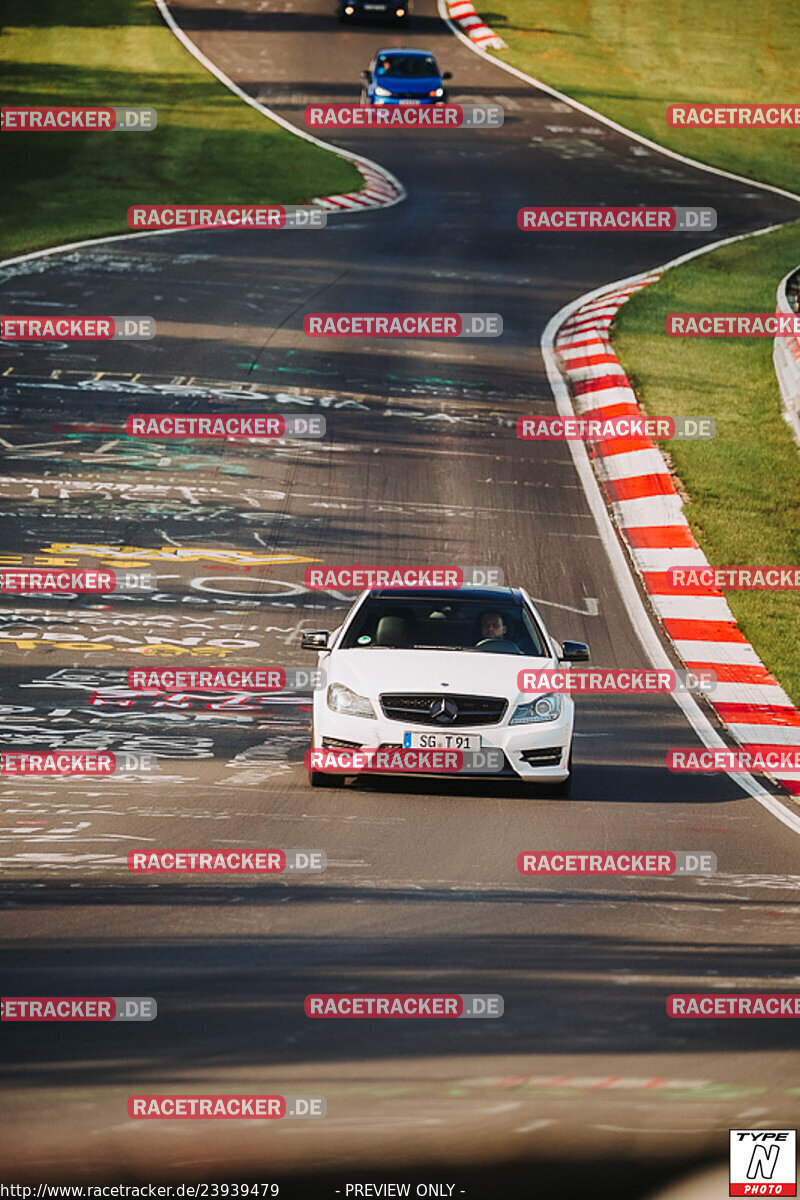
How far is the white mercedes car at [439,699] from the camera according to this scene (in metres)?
13.0

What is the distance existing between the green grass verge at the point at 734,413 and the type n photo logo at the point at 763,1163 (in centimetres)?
1019

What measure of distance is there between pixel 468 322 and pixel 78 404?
24.3 ft

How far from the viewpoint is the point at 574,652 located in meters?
13.8

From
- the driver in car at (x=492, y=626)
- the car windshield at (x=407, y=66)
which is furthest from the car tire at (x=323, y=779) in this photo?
the car windshield at (x=407, y=66)

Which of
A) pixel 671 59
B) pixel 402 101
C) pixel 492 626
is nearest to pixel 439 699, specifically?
pixel 492 626

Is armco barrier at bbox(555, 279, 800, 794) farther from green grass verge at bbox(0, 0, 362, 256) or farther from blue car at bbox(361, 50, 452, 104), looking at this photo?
blue car at bbox(361, 50, 452, 104)

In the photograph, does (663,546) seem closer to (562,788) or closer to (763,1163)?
(562,788)

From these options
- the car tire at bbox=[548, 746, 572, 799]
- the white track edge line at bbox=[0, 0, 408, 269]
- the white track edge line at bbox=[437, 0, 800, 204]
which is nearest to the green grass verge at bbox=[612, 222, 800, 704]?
the car tire at bbox=[548, 746, 572, 799]

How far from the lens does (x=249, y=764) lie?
44.9 ft

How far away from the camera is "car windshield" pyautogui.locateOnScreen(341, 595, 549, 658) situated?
46.2 feet

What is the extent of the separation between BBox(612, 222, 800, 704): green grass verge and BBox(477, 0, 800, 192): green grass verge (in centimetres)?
1244

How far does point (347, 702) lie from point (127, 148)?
33.3m

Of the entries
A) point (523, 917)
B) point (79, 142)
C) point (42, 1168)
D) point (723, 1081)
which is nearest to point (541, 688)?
point (523, 917)

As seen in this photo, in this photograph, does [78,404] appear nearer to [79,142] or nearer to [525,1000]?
[525,1000]
